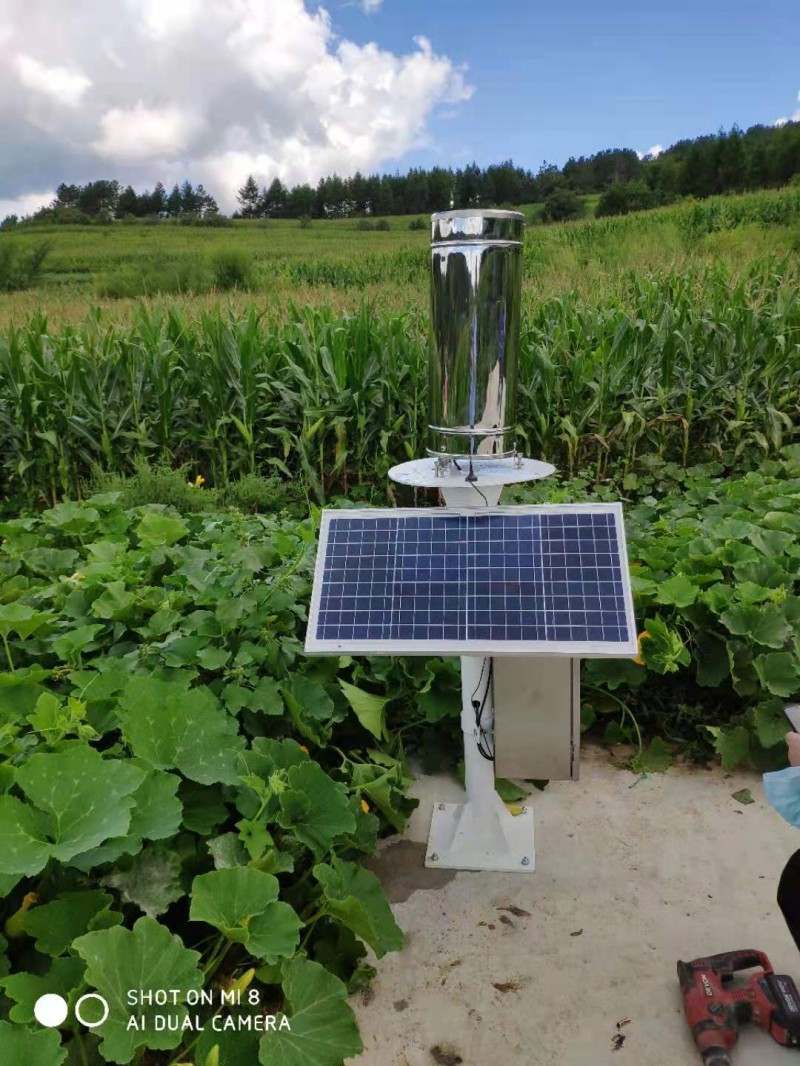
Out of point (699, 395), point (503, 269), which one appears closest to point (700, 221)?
point (699, 395)

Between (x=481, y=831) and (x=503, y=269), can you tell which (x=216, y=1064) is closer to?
(x=481, y=831)

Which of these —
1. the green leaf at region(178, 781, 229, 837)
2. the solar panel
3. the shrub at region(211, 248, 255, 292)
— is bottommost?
the green leaf at region(178, 781, 229, 837)

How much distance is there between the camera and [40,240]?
33094mm

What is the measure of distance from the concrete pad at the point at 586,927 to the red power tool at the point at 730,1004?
0.05 m

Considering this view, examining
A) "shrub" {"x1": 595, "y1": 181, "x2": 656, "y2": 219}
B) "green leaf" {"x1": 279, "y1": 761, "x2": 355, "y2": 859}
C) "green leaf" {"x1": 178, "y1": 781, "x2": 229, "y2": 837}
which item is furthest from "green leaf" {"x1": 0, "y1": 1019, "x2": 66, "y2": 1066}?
"shrub" {"x1": 595, "y1": 181, "x2": 656, "y2": 219}

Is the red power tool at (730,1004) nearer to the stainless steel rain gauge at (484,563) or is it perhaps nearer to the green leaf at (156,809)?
the stainless steel rain gauge at (484,563)

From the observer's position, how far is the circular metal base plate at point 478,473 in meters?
2.30

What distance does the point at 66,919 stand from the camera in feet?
5.70

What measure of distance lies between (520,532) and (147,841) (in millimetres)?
1266

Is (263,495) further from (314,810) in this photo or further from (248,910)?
(248,910)

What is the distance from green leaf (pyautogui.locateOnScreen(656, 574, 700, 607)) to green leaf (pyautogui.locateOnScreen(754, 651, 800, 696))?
33 cm

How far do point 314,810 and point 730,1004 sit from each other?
1107 mm

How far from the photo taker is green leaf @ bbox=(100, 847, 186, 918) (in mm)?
1823

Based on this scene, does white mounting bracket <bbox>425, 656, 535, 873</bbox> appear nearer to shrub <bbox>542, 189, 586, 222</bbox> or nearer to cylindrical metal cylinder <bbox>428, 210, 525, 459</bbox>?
cylindrical metal cylinder <bbox>428, 210, 525, 459</bbox>
